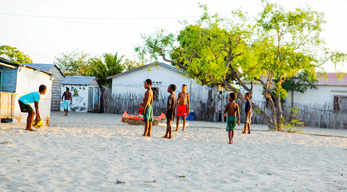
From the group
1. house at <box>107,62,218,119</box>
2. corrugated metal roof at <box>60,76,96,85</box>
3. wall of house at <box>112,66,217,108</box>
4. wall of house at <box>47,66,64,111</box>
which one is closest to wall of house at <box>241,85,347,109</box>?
house at <box>107,62,218,119</box>

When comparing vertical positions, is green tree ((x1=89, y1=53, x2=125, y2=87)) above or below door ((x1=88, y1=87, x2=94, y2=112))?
above

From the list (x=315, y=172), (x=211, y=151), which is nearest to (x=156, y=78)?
(x=211, y=151)

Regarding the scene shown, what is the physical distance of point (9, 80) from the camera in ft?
43.5

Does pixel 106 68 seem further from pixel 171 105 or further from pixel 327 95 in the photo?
pixel 171 105

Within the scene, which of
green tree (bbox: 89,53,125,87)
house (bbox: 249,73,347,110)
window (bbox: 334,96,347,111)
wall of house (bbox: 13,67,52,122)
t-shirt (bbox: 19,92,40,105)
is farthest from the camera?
green tree (bbox: 89,53,125,87)

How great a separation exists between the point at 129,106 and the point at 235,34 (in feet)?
42.5

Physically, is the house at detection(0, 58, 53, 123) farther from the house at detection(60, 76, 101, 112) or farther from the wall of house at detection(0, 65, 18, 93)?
the house at detection(60, 76, 101, 112)

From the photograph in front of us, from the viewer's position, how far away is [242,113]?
21375 mm

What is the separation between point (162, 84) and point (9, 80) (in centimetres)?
1370

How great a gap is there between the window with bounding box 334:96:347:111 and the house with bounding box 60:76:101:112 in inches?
702

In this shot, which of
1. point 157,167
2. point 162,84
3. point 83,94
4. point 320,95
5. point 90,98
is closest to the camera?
point 157,167

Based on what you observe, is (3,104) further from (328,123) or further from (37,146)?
(328,123)

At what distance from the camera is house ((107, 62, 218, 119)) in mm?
23422

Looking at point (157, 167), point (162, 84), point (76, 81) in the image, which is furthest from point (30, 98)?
point (76, 81)
